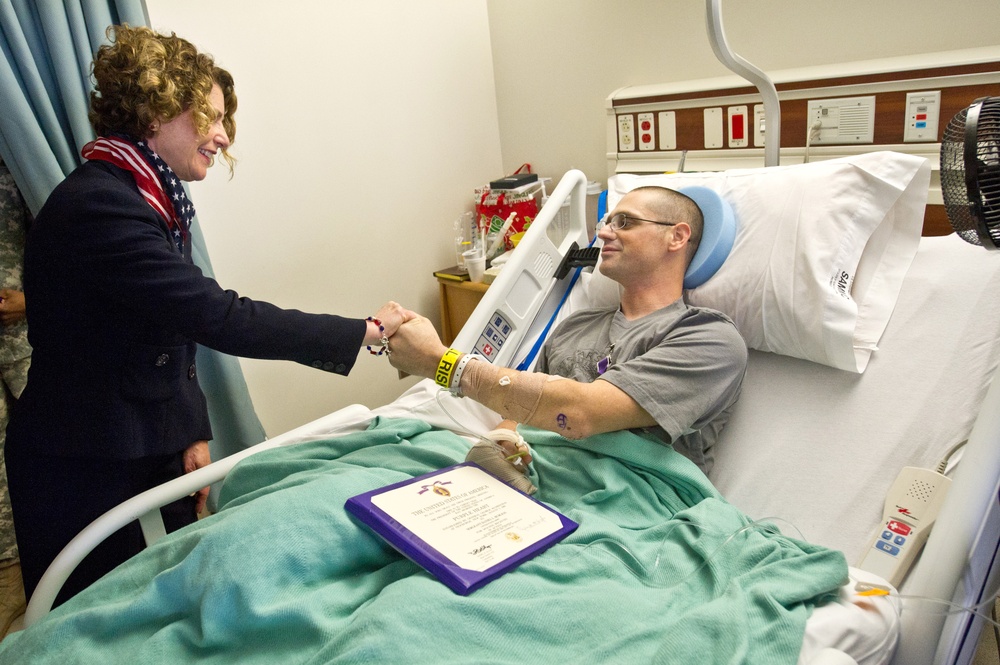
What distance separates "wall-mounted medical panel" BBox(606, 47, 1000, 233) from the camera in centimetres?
200

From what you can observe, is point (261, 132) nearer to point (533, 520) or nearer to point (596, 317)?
point (596, 317)

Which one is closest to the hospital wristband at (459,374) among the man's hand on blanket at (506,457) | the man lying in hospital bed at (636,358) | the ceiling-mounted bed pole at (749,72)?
the man lying in hospital bed at (636,358)

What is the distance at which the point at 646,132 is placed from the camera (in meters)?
2.73

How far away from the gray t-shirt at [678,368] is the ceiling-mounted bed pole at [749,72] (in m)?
0.60

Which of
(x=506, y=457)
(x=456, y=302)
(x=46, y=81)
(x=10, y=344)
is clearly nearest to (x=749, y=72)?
(x=506, y=457)

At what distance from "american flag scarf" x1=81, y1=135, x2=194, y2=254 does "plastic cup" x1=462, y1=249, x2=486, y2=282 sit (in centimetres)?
142

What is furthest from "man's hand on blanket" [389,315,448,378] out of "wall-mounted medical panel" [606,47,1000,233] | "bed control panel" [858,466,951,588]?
"wall-mounted medical panel" [606,47,1000,233]

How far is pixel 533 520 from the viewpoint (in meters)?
1.25

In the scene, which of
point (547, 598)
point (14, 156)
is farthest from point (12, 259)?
point (547, 598)

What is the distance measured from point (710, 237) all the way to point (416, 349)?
81 centimetres

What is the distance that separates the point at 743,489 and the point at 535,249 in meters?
0.92

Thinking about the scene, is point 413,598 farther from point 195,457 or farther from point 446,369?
point 195,457

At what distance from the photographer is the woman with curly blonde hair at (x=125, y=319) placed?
1.36 m

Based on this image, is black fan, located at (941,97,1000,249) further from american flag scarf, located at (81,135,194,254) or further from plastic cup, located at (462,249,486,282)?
plastic cup, located at (462,249,486,282)
